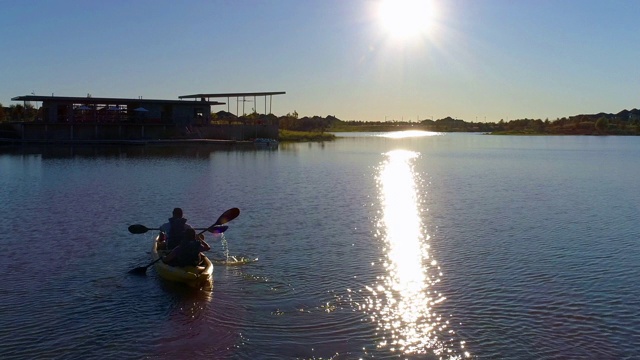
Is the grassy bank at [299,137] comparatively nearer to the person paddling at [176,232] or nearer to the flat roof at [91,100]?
the flat roof at [91,100]

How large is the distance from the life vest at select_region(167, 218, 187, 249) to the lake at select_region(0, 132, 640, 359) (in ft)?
3.13

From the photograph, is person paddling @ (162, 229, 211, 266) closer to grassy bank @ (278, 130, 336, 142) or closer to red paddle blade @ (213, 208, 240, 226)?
red paddle blade @ (213, 208, 240, 226)

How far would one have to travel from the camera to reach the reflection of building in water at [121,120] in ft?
257

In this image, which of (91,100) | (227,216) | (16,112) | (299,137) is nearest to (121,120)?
(91,100)

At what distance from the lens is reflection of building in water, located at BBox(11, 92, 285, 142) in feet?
257

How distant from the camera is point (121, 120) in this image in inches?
3278

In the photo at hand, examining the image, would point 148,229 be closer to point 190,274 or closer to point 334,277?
point 190,274

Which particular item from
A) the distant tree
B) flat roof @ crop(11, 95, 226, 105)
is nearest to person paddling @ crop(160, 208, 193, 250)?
flat roof @ crop(11, 95, 226, 105)

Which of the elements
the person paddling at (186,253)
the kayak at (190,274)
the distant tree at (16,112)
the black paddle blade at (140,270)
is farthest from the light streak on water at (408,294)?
the distant tree at (16,112)

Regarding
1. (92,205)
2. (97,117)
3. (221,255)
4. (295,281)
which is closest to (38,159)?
(97,117)

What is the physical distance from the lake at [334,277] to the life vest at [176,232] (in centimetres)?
95

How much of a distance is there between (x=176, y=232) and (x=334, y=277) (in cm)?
469

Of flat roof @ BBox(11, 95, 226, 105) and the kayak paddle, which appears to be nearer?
the kayak paddle

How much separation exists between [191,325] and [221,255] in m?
6.52
